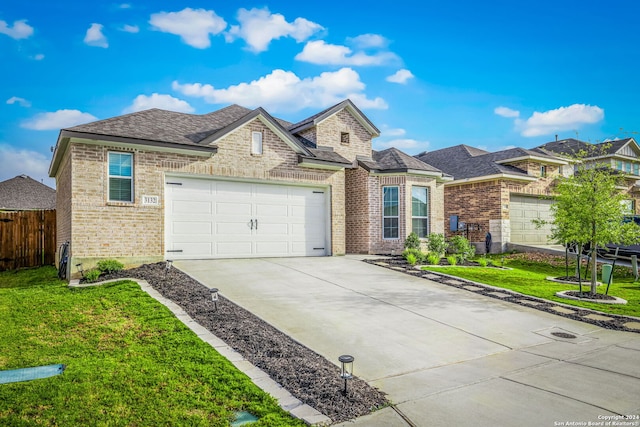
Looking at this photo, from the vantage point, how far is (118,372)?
4.38m

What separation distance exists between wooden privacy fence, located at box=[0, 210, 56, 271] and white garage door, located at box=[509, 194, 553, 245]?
843 inches

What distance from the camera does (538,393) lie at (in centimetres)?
426

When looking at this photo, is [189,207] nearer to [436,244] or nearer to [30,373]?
[30,373]

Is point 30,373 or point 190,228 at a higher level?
point 190,228

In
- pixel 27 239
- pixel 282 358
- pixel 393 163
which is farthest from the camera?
pixel 393 163

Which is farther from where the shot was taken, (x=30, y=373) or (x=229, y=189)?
(x=229, y=189)

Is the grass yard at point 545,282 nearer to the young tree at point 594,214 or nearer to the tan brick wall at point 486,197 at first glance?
the young tree at point 594,214

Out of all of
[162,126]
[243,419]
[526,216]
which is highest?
[162,126]

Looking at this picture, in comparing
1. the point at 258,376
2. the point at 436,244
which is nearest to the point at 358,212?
the point at 436,244

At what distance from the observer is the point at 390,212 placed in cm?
1650

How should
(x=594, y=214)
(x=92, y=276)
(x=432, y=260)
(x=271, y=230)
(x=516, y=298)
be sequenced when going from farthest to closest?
(x=432, y=260), (x=271, y=230), (x=594, y=214), (x=92, y=276), (x=516, y=298)

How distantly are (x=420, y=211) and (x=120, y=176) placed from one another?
11.3 m

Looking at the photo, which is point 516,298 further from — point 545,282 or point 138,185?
point 138,185

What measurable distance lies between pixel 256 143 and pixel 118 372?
966 centimetres
